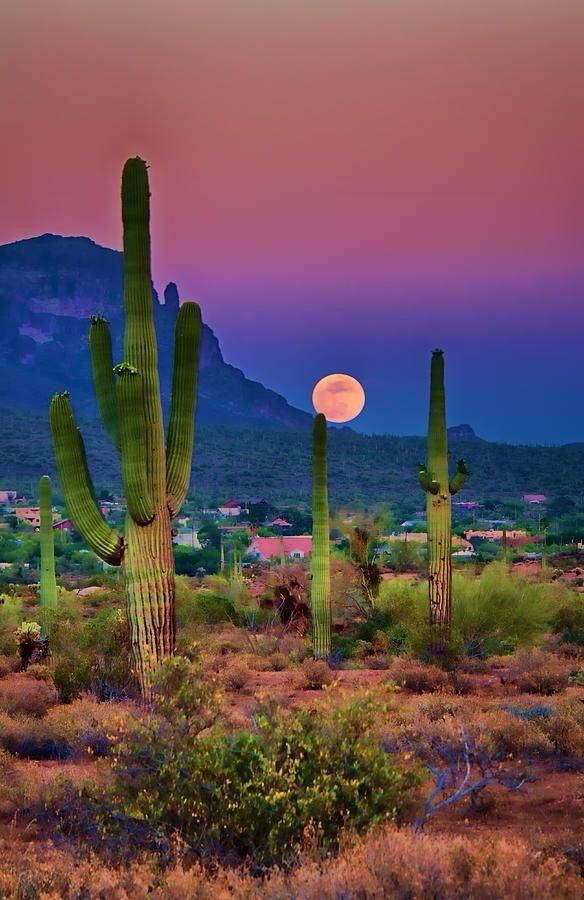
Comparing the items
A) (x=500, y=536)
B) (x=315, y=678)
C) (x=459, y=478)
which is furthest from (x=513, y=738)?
(x=500, y=536)

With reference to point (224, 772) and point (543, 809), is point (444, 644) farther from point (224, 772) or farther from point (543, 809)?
point (224, 772)

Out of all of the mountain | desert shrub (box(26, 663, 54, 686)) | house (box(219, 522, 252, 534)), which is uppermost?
the mountain

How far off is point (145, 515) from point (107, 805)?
18.8 feet

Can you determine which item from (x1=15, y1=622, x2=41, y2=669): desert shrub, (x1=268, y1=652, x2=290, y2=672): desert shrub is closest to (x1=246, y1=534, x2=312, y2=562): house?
(x1=268, y1=652, x2=290, y2=672): desert shrub

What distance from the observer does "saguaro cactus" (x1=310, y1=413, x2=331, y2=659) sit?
68.1 feet

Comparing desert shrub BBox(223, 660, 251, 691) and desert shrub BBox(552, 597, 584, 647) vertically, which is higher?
desert shrub BBox(223, 660, 251, 691)

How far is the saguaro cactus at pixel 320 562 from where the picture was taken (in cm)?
2077

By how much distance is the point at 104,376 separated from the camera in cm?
1370

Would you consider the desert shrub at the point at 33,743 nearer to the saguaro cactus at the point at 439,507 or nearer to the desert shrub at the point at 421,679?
the desert shrub at the point at 421,679

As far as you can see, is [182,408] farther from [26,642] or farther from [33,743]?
[26,642]

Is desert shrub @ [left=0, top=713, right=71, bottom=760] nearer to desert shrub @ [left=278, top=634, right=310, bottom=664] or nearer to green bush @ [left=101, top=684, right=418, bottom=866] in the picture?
green bush @ [left=101, top=684, right=418, bottom=866]

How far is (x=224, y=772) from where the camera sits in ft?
22.3

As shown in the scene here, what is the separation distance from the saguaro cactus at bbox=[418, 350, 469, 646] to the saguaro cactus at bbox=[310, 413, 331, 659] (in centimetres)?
250

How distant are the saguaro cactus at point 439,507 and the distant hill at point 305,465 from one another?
70469 mm
